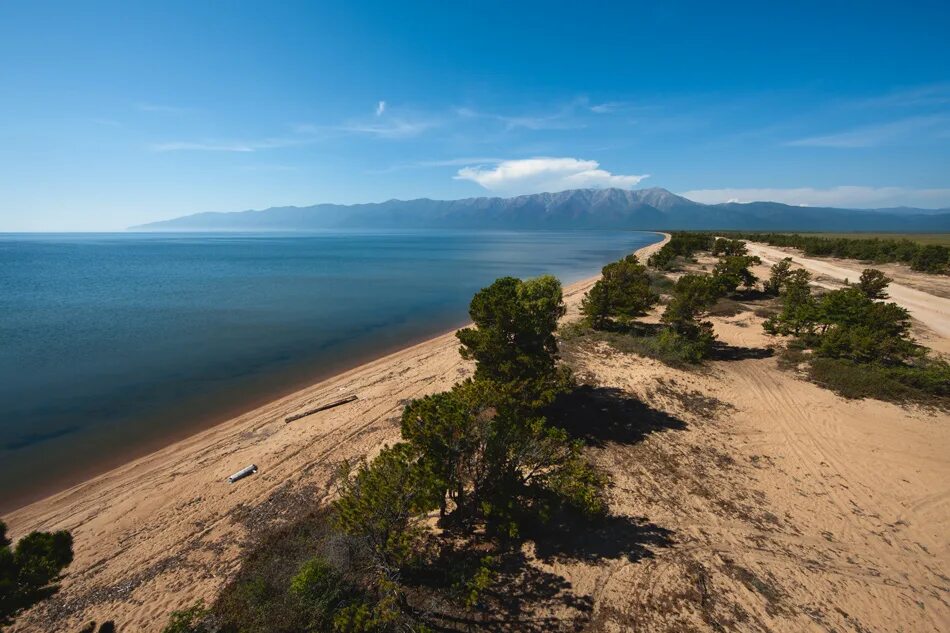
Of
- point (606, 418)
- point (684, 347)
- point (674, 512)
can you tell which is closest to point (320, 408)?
point (606, 418)

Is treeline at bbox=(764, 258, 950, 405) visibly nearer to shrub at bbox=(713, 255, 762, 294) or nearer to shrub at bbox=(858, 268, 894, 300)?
shrub at bbox=(858, 268, 894, 300)

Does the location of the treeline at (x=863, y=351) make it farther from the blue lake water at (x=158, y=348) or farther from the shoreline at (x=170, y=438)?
the shoreline at (x=170, y=438)

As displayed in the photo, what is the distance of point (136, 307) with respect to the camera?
43.0 m

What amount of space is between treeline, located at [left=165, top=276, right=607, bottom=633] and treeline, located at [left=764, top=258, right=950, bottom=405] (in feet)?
57.8

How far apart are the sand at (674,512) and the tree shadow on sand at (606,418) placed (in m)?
0.15

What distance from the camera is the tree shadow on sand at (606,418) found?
49.9ft

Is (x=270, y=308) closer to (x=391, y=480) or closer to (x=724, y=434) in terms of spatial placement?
(x=391, y=480)

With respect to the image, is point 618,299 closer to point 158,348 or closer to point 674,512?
point 674,512

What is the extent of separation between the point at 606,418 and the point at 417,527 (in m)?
9.87

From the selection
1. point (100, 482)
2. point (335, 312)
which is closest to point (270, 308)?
point (335, 312)

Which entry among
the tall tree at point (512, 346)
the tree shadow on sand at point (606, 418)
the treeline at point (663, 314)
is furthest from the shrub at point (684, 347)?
the tall tree at point (512, 346)

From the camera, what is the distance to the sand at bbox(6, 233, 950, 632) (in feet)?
28.4

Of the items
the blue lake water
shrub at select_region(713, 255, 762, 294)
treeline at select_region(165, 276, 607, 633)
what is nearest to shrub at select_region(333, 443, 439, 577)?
treeline at select_region(165, 276, 607, 633)

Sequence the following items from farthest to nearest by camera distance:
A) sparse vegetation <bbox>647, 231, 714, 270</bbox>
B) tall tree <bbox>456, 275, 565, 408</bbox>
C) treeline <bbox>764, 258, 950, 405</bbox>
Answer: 1. sparse vegetation <bbox>647, 231, 714, 270</bbox>
2. treeline <bbox>764, 258, 950, 405</bbox>
3. tall tree <bbox>456, 275, 565, 408</bbox>
